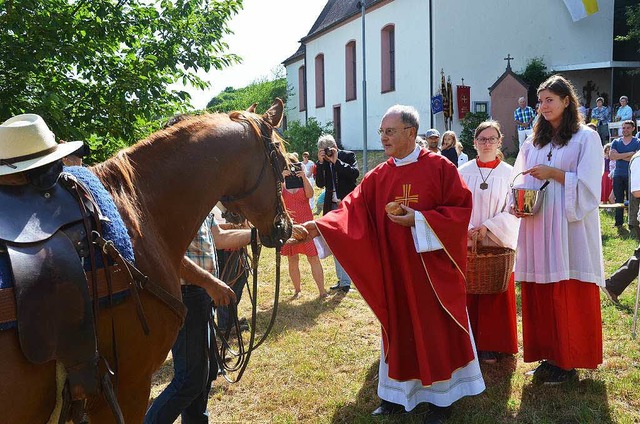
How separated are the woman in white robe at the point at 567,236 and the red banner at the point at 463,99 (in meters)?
17.5

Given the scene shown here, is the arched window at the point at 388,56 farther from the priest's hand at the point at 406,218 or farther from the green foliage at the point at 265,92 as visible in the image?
the priest's hand at the point at 406,218

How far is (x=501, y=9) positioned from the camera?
21.7 meters

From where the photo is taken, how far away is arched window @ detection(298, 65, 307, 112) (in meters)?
34.5

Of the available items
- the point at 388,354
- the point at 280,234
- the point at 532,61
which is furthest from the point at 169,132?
the point at 532,61

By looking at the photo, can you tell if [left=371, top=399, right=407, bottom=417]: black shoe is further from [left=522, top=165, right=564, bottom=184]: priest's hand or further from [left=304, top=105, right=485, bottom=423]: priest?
[left=522, top=165, right=564, bottom=184]: priest's hand

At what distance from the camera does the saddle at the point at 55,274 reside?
171cm

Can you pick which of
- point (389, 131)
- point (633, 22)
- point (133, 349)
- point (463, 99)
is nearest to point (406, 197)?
point (389, 131)

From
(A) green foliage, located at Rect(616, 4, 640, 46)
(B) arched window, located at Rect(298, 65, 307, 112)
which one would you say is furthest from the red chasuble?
(B) arched window, located at Rect(298, 65, 307, 112)

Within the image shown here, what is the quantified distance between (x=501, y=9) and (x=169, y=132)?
2237cm

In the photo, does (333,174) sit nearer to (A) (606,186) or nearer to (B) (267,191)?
(B) (267,191)

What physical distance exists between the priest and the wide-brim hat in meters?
1.97

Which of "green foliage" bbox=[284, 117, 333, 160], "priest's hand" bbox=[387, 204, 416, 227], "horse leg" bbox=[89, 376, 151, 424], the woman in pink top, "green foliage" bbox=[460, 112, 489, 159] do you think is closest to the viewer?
"horse leg" bbox=[89, 376, 151, 424]

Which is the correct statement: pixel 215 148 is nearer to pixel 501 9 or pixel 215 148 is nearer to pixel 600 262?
pixel 600 262

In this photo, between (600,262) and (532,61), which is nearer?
(600,262)
